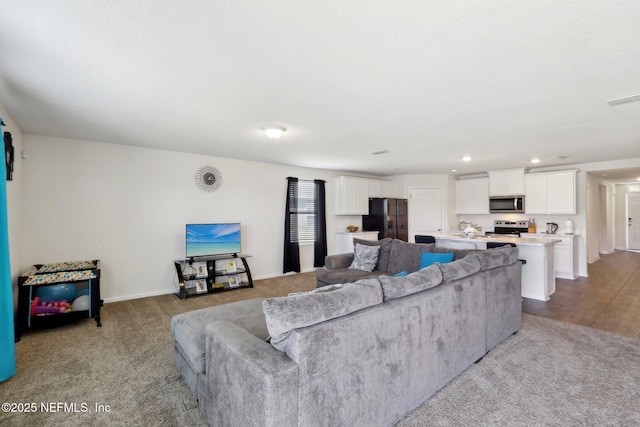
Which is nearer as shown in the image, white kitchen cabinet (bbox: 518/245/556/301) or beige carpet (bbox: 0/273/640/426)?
beige carpet (bbox: 0/273/640/426)

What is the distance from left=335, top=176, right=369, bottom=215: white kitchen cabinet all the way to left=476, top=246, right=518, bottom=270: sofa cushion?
4.06 meters

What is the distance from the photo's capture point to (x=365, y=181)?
24.1 feet

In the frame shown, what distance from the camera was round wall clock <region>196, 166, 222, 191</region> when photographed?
5.20 m

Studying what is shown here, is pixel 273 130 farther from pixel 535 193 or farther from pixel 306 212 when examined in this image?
pixel 535 193

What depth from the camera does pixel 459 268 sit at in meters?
2.48

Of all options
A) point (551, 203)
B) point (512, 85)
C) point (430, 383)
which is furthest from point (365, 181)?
point (430, 383)

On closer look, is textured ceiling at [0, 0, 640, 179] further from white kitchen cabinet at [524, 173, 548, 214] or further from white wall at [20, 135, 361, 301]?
white kitchen cabinet at [524, 173, 548, 214]

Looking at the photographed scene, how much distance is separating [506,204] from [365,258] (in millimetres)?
4547

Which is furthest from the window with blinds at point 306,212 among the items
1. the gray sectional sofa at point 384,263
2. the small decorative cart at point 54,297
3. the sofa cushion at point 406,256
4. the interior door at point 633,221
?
the interior door at point 633,221

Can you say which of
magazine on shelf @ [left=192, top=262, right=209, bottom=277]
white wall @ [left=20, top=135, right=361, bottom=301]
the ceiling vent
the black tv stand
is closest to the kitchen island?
the ceiling vent

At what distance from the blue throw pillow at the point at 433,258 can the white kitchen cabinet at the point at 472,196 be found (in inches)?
183

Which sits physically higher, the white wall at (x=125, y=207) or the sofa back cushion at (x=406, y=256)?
the white wall at (x=125, y=207)

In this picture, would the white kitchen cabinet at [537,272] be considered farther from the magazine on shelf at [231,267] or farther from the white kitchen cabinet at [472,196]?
the magazine on shelf at [231,267]

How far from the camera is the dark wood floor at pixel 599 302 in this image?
138 inches
